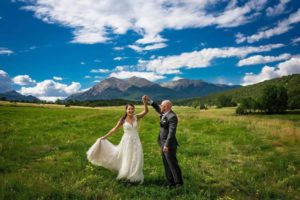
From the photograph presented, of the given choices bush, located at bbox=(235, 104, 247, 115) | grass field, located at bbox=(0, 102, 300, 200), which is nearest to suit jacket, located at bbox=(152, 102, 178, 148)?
grass field, located at bbox=(0, 102, 300, 200)

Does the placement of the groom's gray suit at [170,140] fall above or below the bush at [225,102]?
below

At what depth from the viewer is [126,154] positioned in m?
12.5

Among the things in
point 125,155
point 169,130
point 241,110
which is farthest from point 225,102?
point 169,130

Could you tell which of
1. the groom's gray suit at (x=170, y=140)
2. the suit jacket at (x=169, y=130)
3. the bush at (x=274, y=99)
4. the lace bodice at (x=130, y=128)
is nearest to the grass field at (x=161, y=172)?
the groom's gray suit at (x=170, y=140)

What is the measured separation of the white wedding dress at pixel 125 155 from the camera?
12.4 metres

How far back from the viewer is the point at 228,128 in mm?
31281

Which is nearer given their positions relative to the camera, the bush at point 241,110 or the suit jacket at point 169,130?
the suit jacket at point 169,130

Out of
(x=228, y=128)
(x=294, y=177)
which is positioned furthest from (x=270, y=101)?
(x=294, y=177)

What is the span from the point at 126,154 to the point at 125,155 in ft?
0.22

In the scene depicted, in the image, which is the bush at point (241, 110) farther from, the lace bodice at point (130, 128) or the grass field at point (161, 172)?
the lace bodice at point (130, 128)

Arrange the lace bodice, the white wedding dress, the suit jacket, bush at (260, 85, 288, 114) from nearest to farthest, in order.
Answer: the suit jacket
the white wedding dress
the lace bodice
bush at (260, 85, 288, 114)

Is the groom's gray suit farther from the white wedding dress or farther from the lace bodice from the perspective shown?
the lace bodice

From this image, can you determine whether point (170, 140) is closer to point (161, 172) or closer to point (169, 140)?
point (169, 140)

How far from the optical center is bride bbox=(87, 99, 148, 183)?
12.4 metres
